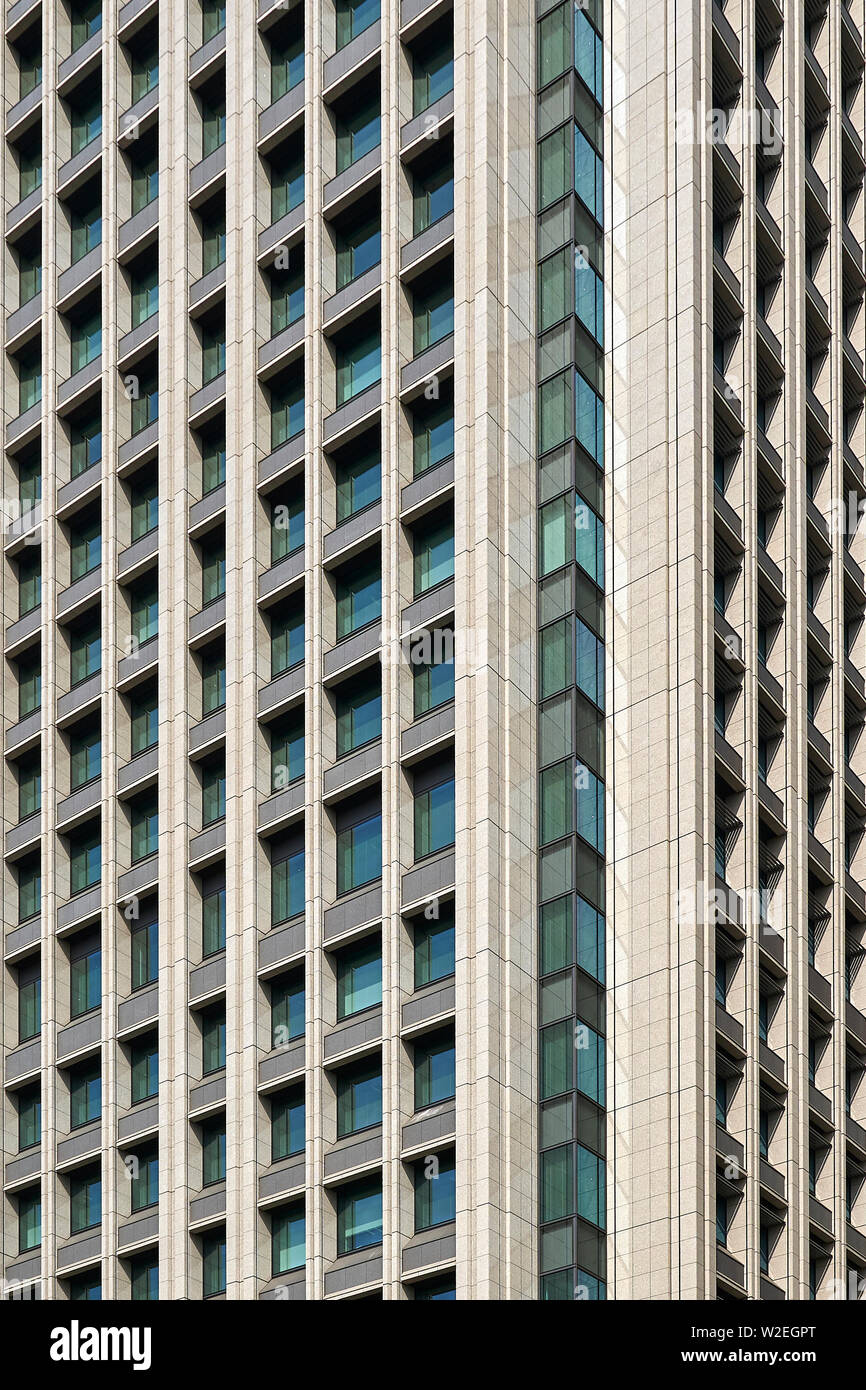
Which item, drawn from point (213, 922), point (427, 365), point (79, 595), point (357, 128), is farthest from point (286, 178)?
point (213, 922)

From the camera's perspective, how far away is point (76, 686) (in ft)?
214

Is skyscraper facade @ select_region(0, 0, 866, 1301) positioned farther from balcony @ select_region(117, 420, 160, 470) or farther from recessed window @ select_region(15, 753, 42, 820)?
balcony @ select_region(117, 420, 160, 470)

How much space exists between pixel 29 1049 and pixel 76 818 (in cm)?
639

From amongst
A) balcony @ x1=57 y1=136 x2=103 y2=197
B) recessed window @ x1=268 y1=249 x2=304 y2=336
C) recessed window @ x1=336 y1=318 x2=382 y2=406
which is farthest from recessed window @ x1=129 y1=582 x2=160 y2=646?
balcony @ x1=57 y1=136 x2=103 y2=197

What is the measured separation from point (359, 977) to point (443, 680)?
283 inches

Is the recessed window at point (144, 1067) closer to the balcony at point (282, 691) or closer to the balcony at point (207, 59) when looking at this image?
the balcony at point (282, 691)

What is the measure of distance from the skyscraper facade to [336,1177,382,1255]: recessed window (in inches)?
7.8

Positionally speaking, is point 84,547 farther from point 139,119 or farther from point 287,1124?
point 287,1124

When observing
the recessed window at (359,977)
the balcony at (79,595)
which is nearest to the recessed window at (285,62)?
the balcony at (79,595)

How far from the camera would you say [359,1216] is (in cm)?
5222

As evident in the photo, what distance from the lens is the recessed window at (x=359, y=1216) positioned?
51.7 m

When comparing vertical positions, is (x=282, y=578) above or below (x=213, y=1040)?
above

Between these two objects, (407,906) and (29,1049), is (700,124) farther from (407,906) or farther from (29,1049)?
(29,1049)

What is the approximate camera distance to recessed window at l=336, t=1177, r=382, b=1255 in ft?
170
